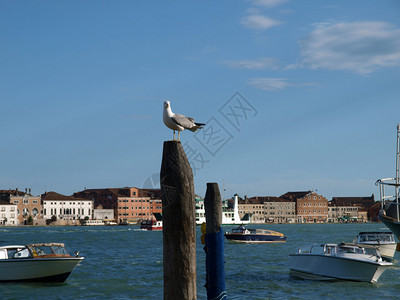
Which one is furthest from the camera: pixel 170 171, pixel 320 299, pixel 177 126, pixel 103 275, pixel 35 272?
pixel 103 275

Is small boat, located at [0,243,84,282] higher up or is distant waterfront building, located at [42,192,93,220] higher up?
distant waterfront building, located at [42,192,93,220]

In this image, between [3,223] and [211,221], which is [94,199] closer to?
[3,223]

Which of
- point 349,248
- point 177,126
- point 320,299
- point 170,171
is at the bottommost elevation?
point 320,299

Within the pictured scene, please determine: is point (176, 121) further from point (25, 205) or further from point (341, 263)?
point (25, 205)

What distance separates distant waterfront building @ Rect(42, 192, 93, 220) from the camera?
Answer: 142 m

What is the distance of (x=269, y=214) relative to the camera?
172 meters

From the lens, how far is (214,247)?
1034 cm

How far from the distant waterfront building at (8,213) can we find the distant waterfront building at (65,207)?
7.09 metres

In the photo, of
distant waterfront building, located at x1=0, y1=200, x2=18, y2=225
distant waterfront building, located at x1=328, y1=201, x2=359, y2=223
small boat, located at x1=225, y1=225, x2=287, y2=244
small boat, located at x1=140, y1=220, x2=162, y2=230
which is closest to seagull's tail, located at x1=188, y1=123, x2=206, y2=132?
small boat, located at x1=225, y1=225, x2=287, y2=244

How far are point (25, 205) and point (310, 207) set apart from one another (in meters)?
79.7

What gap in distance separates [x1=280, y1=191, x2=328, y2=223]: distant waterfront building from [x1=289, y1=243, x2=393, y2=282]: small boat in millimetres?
151631

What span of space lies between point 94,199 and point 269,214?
49.3 m

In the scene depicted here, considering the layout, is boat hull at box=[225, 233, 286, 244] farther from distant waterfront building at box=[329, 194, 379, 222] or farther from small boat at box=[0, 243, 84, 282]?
distant waterfront building at box=[329, 194, 379, 222]

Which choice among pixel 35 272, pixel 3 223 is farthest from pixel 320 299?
pixel 3 223
